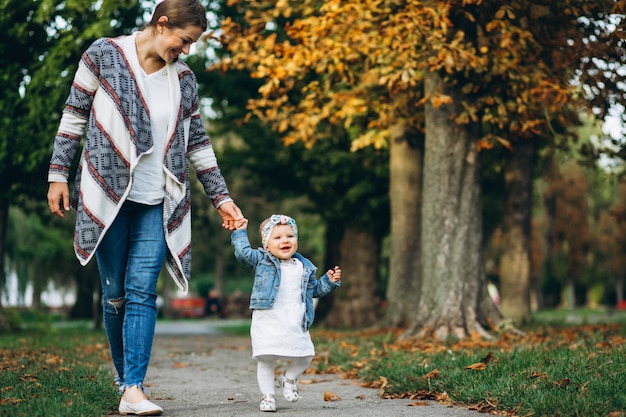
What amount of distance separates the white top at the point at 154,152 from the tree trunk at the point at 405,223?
34.0 ft

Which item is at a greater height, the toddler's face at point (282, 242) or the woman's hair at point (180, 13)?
the woman's hair at point (180, 13)

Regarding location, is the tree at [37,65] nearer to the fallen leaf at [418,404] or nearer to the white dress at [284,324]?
the white dress at [284,324]

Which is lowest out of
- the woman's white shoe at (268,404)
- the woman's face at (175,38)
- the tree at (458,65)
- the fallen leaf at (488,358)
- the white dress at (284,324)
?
the woman's white shoe at (268,404)

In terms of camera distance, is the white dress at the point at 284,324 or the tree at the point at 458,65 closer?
the white dress at the point at 284,324

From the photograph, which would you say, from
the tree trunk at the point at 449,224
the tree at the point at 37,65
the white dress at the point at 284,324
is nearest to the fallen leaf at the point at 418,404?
the white dress at the point at 284,324

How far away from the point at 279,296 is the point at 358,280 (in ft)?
50.2

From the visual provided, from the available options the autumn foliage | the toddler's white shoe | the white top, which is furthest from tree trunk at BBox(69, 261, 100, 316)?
the white top

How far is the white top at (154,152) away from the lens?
208 inches

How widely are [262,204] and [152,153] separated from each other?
96.6 feet

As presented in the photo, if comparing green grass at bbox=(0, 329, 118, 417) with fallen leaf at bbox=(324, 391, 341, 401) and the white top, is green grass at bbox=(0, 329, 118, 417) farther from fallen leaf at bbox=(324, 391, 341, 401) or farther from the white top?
fallen leaf at bbox=(324, 391, 341, 401)

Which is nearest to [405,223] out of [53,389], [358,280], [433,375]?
[358,280]

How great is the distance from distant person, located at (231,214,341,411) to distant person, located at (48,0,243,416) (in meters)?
0.51

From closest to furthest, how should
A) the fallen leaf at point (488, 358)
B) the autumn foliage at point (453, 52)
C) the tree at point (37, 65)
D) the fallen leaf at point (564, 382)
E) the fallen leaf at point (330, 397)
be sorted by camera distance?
the fallen leaf at point (564, 382)
the fallen leaf at point (330, 397)
the fallen leaf at point (488, 358)
the autumn foliage at point (453, 52)
the tree at point (37, 65)

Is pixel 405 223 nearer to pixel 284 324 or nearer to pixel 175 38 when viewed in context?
pixel 284 324
